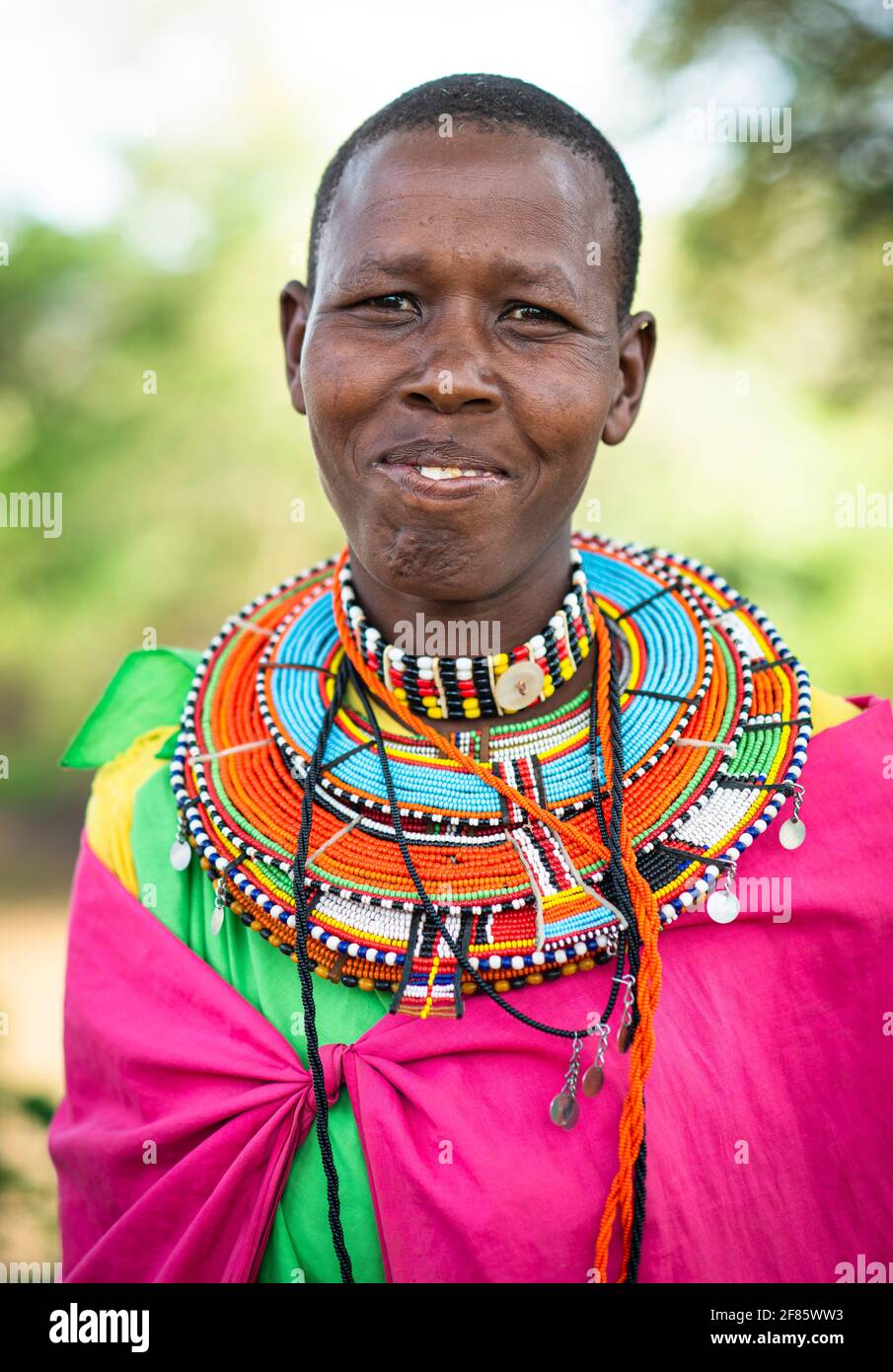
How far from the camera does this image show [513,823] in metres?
2.00

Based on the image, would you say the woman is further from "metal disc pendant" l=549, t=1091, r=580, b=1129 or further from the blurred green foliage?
the blurred green foliage

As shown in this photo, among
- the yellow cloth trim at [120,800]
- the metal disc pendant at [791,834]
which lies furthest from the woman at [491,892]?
the yellow cloth trim at [120,800]

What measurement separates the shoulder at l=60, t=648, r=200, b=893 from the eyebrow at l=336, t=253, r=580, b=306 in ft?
3.29

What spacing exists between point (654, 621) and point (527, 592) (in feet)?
1.18

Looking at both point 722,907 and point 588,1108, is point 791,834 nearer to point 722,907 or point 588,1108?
point 722,907

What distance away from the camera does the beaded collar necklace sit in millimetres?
1888

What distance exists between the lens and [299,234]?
6.30 meters

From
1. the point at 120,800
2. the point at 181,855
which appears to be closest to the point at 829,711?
the point at 181,855

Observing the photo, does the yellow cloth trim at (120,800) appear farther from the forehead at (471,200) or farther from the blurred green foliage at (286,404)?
the blurred green foliage at (286,404)

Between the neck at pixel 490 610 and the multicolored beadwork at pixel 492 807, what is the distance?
0.10 metres

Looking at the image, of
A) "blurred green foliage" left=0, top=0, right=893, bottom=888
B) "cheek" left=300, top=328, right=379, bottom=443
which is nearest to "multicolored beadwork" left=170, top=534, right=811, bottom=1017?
"cheek" left=300, top=328, right=379, bottom=443

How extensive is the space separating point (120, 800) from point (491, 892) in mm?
840
